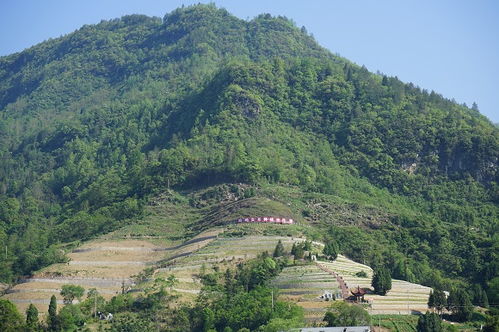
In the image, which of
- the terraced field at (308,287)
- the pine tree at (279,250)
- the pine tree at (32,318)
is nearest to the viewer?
the pine tree at (32,318)

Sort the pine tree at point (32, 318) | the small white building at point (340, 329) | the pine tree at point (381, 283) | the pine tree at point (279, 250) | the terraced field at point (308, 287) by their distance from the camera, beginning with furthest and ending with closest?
the pine tree at point (279, 250)
the pine tree at point (381, 283)
the terraced field at point (308, 287)
the pine tree at point (32, 318)
the small white building at point (340, 329)

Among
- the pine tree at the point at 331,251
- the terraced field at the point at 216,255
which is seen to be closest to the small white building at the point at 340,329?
the terraced field at the point at 216,255

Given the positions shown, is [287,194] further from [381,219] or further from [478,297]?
[478,297]

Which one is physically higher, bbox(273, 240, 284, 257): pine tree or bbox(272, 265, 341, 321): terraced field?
bbox(273, 240, 284, 257): pine tree

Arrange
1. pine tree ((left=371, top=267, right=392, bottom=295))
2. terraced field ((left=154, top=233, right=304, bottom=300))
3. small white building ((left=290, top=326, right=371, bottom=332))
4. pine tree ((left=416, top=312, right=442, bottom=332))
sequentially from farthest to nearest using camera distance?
1. terraced field ((left=154, top=233, right=304, bottom=300))
2. pine tree ((left=371, top=267, right=392, bottom=295))
3. pine tree ((left=416, top=312, right=442, bottom=332))
4. small white building ((left=290, top=326, right=371, bottom=332))

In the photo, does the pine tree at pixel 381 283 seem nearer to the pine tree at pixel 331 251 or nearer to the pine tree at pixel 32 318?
the pine tree at pixel 331 251

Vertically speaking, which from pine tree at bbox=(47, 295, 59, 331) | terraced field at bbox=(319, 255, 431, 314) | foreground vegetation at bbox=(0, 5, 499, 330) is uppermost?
foreground vegetation at bbox=(0, 5, 499, 330)

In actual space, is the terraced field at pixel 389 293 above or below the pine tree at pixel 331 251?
below

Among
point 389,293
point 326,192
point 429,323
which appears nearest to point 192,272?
point 389,293

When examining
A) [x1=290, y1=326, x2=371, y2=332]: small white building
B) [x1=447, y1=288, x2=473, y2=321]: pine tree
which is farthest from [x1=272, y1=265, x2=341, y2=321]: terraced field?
[x1=447, y1=288, x2=473, y2=321]: pine tree

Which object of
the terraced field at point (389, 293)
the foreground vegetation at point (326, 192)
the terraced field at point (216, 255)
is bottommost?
the terraced field at point (389, 293)

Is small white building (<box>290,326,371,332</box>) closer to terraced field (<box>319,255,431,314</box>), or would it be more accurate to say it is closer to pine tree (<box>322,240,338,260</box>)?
terraced field (<box>319,255,431,314</box>)

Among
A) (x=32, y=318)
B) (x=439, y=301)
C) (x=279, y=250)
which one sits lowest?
(x=32, y=318)

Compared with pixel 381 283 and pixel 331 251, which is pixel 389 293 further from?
pixel 331 251
